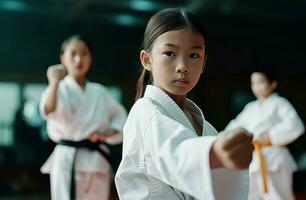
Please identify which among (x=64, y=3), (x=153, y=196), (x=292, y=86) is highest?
(x=64, y=3)

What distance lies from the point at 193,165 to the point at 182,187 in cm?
8

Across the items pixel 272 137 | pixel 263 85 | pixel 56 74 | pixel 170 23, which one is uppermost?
pixel 170 23

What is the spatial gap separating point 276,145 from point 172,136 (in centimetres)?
265

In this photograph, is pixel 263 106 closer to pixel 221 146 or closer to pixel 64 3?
pixel 64 3

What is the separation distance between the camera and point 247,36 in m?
5.84

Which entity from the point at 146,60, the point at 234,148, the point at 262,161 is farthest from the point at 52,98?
the point at 234,148

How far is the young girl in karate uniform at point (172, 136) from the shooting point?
922 mm

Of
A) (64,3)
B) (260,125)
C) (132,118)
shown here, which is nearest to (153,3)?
(64,3)

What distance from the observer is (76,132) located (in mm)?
2934

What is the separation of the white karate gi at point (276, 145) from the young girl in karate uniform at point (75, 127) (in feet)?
3.60

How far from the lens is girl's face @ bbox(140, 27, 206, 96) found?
1.18m

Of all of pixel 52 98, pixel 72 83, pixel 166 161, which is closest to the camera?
pixel 166 161

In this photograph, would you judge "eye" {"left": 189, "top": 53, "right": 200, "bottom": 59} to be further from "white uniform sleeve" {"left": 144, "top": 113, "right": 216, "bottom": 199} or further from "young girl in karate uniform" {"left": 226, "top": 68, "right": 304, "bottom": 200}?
"young girl in karate uniform" {"left": 226, "top": 68, "right": 304, "bottom": 200}

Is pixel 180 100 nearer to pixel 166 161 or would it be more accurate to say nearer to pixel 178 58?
pixel 178 58
